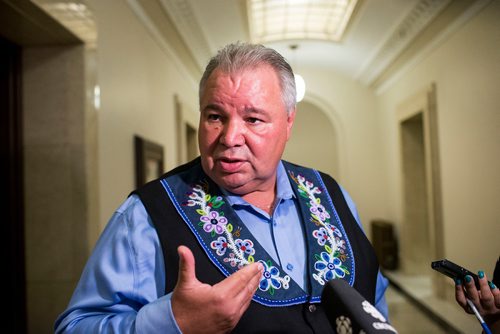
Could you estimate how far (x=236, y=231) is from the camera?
93 centimetres

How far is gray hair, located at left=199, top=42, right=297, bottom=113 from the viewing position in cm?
92

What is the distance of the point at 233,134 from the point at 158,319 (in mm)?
376

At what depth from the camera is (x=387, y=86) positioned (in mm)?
4242

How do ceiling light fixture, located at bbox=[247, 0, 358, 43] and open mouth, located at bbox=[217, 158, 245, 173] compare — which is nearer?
open mouth, located at bbox=[217, 158, 245, 173]

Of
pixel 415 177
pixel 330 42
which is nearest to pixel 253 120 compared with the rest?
pixel 330 42

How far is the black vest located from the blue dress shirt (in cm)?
2

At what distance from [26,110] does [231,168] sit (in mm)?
1301

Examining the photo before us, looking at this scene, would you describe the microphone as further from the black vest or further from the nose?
the nose

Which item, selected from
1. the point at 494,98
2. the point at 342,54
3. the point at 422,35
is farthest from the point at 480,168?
the point at 342,54

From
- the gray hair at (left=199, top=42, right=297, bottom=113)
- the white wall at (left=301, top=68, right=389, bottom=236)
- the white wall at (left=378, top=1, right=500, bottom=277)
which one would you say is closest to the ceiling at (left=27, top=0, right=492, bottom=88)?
the white wall at (left=378, top=1, right=500, bottom=277)

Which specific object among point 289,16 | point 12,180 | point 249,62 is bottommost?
point 12,180

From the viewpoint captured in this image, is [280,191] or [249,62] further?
[280,191]

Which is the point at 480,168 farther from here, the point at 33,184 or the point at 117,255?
the point at 33,184

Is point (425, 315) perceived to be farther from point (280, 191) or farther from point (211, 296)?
point (211, 296)
